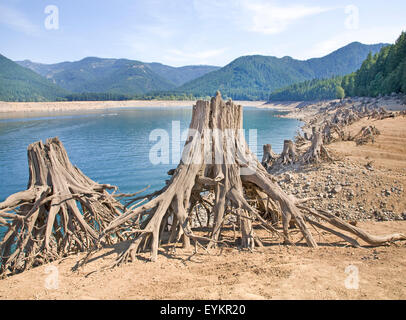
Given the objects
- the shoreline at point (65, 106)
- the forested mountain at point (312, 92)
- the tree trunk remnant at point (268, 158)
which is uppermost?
the forested mountain at point (312, 92)

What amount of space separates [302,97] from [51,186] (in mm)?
158722

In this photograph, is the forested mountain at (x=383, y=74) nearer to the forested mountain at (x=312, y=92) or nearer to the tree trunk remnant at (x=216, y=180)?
the forested mountain at (x=312, y=92)

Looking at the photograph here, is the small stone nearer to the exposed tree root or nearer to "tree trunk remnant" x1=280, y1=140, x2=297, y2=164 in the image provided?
the exposed tree root

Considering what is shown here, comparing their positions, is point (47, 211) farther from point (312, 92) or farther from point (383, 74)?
point (312, 92)

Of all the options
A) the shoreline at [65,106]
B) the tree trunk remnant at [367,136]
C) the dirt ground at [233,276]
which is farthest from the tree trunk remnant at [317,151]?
the shoreline at [65,106]

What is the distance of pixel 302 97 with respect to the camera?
495 feet

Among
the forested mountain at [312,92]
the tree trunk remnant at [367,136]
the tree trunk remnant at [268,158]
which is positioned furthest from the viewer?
the forested mountain at [312,92]

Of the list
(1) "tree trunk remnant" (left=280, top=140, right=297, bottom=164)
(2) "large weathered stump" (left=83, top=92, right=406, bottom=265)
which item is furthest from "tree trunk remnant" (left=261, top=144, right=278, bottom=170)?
(2) "large weathered stump" (left=83, top=92, right=406, bottom=265)

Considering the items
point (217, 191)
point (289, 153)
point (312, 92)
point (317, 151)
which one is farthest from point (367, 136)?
point (312, 92)

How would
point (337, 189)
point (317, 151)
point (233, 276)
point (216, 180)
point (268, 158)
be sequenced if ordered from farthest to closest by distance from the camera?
point (268, 158)
point (317, 151)
point (337, 189)
point (216, 180)
point (233, 276)
